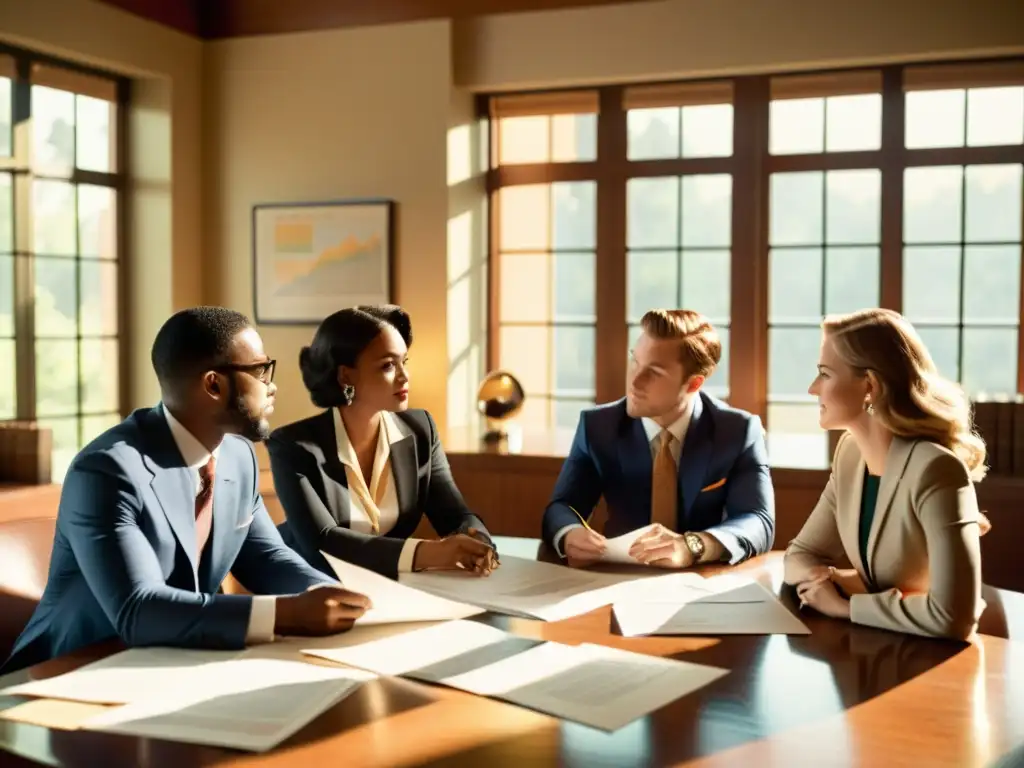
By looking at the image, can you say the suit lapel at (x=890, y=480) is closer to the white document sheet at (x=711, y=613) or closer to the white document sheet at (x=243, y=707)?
the white document sheet at (x=711, y=613)

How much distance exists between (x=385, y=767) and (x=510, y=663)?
0.43 m

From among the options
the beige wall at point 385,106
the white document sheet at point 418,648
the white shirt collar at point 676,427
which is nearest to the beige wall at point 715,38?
the beige wall at point 385,106

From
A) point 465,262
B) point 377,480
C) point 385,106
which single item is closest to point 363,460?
point 377,480

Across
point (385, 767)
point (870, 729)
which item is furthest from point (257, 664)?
point (870, 729)

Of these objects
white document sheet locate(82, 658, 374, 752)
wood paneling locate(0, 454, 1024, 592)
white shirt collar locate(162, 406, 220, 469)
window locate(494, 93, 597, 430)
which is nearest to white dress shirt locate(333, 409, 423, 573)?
white shirt collar locate(162, 406, 220, 469)

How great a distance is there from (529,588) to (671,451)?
2.74 ft

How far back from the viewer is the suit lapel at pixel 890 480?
2031 mm

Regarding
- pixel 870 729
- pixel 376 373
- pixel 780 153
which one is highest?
pixel 780 153

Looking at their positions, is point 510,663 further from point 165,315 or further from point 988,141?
point 165,315

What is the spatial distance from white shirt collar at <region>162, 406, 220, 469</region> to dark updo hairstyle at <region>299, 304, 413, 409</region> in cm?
57

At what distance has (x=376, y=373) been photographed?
2.68m

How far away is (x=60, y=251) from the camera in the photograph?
239 inches

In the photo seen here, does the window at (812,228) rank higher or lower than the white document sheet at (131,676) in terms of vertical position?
higher

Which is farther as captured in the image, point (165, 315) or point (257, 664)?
point (165, 315)
